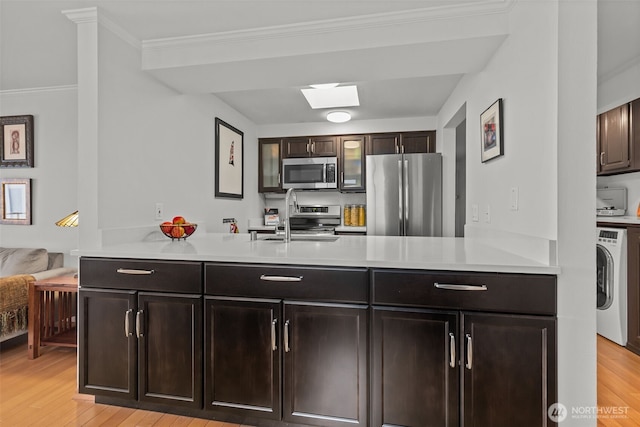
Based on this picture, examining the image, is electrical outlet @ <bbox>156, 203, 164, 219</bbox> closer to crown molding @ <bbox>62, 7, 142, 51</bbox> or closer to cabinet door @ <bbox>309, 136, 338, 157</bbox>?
crown molding @ <bbox>62, 7, 142, 51</bbox>

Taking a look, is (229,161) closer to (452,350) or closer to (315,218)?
(315,218)

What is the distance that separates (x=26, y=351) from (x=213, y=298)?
2.10 meters

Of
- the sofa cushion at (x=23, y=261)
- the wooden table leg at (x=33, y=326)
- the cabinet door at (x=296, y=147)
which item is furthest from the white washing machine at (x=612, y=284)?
the sofa cushion at (x=23, y=261)

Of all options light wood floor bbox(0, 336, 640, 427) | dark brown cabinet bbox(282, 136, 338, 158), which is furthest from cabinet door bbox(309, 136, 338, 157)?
light wood floor bbox(0, 336, 640, 427)

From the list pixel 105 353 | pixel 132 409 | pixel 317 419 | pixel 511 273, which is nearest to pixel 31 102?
pixel 105 353

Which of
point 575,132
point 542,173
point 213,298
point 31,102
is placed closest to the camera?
point 575,132

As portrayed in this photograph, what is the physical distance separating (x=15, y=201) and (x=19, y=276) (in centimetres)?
117

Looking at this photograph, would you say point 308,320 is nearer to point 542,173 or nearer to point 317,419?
point 317,419

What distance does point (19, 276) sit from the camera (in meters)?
2.71

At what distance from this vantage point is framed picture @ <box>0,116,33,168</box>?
3354 mm

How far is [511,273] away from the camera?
1.40 m

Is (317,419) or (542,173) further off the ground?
(542,173)

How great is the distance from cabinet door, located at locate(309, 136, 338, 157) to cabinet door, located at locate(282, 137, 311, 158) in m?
0.06

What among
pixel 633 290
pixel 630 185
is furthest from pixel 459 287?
pixel 630 185
